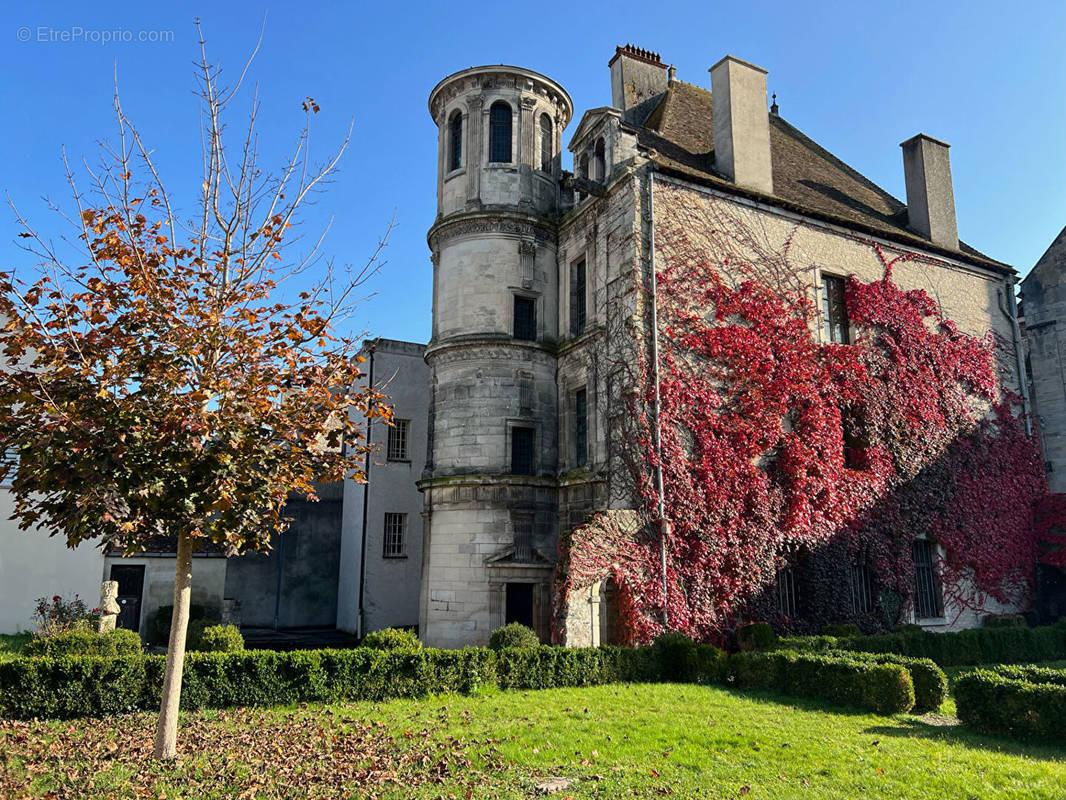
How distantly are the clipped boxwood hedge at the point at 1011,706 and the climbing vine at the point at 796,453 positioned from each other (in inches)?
262

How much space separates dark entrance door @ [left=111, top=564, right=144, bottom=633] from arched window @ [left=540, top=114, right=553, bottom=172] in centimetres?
1762

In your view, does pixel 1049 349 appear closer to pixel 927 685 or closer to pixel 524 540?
pixel 927 685

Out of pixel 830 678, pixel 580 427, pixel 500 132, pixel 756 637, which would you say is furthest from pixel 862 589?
pixel 500 132

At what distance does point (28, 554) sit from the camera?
899 inches

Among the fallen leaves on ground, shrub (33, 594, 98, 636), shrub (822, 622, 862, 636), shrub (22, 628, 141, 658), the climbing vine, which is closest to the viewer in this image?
the fallen leaves on ground

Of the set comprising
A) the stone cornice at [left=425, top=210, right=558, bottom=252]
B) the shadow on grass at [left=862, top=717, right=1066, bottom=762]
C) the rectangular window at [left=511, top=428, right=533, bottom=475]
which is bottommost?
the shadow on grass at [left=862, top=717, right=1066, bottom=762]

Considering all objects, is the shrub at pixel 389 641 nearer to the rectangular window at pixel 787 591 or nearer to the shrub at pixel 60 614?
the shrub at pixel 60 614

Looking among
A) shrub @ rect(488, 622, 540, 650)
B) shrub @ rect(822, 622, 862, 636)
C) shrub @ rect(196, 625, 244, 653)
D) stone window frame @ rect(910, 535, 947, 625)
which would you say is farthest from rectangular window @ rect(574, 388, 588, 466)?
stone window frame @ rect(910, 535, 947, 625)

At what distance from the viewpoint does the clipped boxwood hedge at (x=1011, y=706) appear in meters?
9.66

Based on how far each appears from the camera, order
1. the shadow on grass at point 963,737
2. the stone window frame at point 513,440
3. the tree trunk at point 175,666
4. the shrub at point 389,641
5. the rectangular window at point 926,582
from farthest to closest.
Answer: the rectangular window at point 926,582 < the stone window frame at point 513,440 < the shrub at point 389,641 < the shadow on grass at point 963,737 < the tree trunk at point 175,666

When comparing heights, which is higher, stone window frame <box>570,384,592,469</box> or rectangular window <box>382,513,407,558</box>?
stone window frame <box>570,384,592,469</box>

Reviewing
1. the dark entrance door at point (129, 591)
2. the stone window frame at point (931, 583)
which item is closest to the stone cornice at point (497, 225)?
the stone window frame at point (931, 583)

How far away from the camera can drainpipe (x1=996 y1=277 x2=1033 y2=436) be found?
24219 millimetres

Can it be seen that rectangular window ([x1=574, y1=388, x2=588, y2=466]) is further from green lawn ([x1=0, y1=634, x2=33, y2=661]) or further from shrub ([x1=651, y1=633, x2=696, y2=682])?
green lawn ([x1=0, y1=634, x2=33, y2=661])
